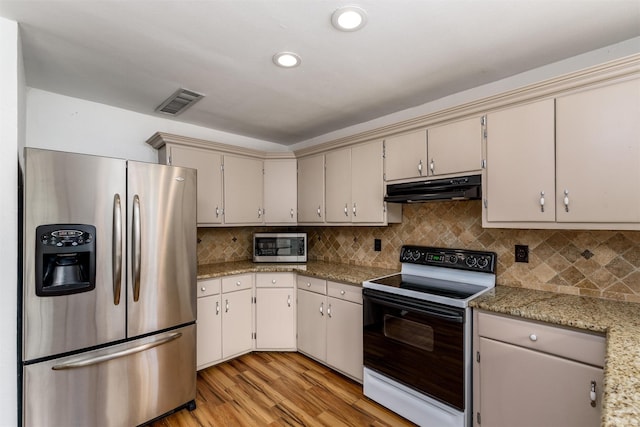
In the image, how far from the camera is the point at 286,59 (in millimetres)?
1837

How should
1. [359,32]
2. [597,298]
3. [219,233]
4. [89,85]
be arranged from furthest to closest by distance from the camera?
[219,233]
[89,85]
[597,298]
[359,32]

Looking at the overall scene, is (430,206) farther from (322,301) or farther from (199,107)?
(199,107)

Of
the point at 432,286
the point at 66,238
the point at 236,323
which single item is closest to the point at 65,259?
the point at 66,238

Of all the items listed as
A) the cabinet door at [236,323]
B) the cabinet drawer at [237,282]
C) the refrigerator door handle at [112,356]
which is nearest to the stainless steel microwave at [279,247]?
the cabinet drawer at [237,282]

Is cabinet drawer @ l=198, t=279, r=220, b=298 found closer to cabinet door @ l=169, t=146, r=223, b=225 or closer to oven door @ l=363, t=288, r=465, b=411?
cabinet door @ l=169, t=146, r=223, b=225

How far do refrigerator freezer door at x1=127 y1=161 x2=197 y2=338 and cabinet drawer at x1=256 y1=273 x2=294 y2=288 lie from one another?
857 millimetres

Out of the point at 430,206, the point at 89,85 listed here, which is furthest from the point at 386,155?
the point at 89,85

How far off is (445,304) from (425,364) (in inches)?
17.0

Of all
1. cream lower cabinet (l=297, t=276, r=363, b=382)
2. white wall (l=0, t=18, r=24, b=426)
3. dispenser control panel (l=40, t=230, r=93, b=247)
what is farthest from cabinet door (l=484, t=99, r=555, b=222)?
white wall (l=0, t=18, r=24, b=426)

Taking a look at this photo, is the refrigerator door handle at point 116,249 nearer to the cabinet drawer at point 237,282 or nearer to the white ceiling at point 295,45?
the white ceiling at point 295,45

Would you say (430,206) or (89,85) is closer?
(89,85)

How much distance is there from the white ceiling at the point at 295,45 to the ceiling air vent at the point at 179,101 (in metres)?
0.06

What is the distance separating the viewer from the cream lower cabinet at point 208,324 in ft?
8.65

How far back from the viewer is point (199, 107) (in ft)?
8.68
